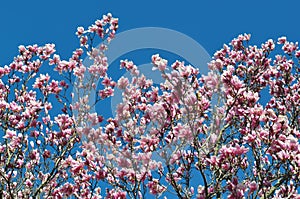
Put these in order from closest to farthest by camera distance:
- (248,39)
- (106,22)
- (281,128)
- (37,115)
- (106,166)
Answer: (281,128) < (106,166) < (37,115) < (106,22) < (248,39)

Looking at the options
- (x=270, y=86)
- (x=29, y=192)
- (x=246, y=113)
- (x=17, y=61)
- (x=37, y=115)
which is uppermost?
(x=17, y=61)

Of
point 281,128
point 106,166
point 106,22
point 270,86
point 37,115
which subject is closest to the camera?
point 281,128

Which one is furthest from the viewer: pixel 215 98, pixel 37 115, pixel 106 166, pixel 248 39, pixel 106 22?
pixel 248 39

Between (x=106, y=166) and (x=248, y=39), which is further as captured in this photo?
(x=248, y=39)

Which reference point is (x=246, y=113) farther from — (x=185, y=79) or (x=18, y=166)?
(x=18, y=166)

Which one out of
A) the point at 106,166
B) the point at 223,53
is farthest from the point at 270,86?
the point at 106,166

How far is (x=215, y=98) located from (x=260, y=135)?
42.0 inches

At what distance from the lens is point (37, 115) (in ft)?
23.4

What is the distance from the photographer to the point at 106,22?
25.6 ft

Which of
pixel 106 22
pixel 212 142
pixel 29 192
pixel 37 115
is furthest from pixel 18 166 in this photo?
pixel 212 142

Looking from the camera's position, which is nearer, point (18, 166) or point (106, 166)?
point (106, 166)

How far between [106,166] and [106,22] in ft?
10.7

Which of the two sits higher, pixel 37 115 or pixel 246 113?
pixel 37 115

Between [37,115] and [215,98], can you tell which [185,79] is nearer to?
[215,98]
